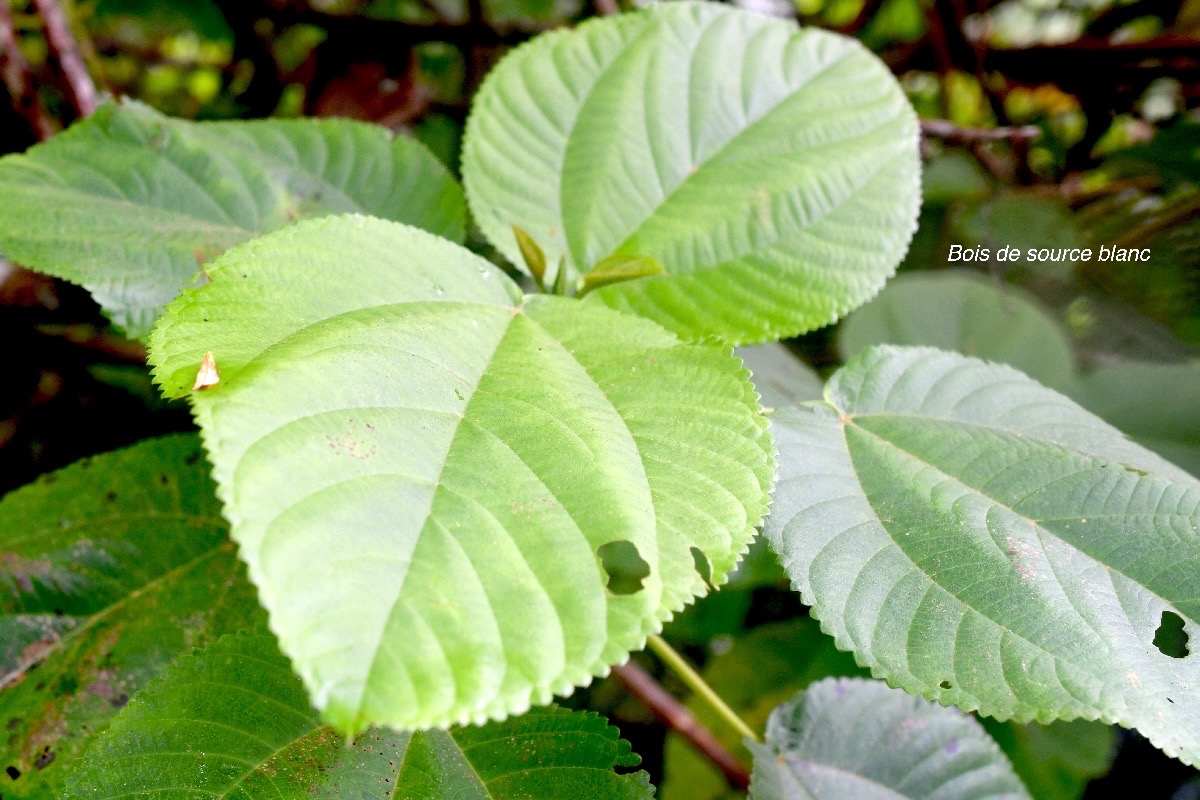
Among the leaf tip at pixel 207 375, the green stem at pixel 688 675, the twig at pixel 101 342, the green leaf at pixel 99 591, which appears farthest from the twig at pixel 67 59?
the green stem at pixel 688 675

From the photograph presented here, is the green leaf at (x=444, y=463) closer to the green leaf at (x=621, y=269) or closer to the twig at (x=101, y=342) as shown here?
the green leaf at (x=621, y=269)

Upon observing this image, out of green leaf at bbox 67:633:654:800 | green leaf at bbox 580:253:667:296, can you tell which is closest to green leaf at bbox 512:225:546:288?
green leaf at bbox 580:253:667:296

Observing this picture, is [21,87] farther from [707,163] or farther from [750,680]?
[750,680]

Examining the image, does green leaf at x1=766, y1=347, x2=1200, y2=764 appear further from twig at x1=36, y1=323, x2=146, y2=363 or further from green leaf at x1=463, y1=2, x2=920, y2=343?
twig at x1=36, y1=323, x2=146, y2=363

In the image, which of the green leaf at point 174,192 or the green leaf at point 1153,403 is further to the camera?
the green leaf at point 1153,403

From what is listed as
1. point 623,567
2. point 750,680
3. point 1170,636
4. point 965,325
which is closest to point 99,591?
point 623,567

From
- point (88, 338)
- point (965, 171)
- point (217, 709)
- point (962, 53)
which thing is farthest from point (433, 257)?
point (962, 53)
